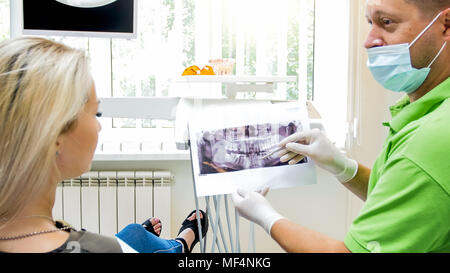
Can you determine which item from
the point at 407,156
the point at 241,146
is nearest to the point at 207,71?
the point at 241,146

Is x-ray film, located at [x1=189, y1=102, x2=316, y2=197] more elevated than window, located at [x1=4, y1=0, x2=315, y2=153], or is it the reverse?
window, located at [x1=4, y1=0, x2=315, y2=153]

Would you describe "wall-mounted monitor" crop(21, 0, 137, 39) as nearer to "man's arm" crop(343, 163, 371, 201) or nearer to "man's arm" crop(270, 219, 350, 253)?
"man's arm" crop(343, 163, 371, 201)

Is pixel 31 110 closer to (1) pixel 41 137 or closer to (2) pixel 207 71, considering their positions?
(1) pixel 41 137

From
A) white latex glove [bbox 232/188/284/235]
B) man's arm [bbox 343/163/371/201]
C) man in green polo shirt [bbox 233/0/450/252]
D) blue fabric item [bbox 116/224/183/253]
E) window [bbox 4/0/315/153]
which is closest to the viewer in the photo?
man in green polo shirt [bbox 233/0/450/252]

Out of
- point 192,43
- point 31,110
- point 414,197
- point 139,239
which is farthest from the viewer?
point 192,43

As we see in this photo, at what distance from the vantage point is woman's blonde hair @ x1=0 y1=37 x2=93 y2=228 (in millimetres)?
862

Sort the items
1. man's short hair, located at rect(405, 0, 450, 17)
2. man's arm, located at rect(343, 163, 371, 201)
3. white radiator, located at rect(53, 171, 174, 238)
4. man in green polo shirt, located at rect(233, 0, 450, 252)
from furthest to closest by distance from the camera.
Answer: white radiator, located at rect(53, 171, 174, 238) < man's arm, located at rect(343, 163, 371, 201) < man's short hair, located at rect(405, 0, 450, 17) < man in green polo shirt, located at rect(233, 0, 450, 252)

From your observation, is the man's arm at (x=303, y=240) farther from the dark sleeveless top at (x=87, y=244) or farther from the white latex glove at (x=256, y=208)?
the dark sleeveless top at (x=87, y=244)

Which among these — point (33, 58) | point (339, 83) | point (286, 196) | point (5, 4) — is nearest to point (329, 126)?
point (339, 83)

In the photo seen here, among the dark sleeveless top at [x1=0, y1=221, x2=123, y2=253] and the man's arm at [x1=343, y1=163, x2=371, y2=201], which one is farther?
the man's arm at [x1=343, y1=163, x2=371, y2=201]

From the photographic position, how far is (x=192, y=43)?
302cm

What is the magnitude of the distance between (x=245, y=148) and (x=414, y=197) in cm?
65

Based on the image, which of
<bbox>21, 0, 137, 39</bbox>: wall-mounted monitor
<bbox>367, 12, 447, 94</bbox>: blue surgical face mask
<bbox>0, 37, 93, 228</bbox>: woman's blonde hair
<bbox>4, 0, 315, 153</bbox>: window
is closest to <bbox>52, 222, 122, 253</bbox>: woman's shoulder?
<bbox>0, 37, 93, 228</bbox>: woman's blonde hair
